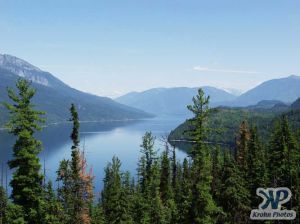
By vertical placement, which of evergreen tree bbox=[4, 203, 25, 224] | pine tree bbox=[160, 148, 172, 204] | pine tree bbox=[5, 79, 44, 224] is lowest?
pine tree bbox=[160, 148, 172, 204]

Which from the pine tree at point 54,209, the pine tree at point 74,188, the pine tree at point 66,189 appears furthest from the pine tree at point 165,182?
the pine tree at point 54,209

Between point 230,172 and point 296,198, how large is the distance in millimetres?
10413

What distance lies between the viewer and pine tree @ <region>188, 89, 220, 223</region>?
40.8 metres

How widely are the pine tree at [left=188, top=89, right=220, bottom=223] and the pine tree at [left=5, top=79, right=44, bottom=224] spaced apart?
15.5 m

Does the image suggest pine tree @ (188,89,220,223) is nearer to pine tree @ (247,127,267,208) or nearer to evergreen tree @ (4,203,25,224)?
evergreen tree @ (4,203,25,224)

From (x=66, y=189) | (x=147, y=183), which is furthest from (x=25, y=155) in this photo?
(x=147, y=183)

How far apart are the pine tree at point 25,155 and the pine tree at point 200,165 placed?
1554 cm

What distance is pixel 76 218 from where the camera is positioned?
159 ft

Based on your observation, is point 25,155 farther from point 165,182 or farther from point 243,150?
point 243,150

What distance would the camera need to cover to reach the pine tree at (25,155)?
3631cm

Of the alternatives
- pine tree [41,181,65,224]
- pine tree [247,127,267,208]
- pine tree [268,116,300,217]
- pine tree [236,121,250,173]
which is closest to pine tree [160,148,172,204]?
pine tree [236,121,250,173]

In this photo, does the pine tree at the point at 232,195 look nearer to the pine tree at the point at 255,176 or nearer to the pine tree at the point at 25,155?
the pine tree at the point at 255,176

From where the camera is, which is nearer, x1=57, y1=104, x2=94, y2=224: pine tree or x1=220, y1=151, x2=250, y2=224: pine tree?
x1=57, y1=104, x2=94, y2=224: pine tree

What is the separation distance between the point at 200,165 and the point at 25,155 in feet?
58.2
